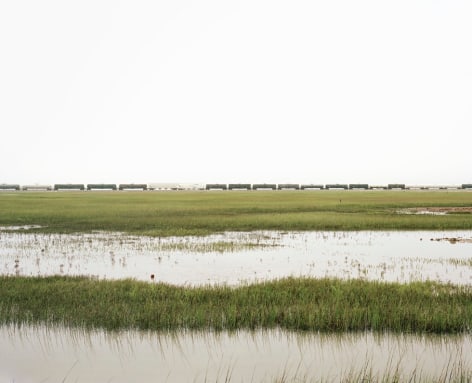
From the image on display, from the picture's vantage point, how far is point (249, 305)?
11.0m

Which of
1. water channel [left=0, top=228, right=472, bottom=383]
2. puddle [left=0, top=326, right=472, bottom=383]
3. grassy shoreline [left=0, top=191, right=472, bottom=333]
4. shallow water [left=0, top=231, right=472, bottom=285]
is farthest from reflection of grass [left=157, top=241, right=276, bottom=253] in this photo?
puddle [left=0, top=326, right=472, bottom=383]

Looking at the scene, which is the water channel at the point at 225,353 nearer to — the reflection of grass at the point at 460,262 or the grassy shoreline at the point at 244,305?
the grassy shoreline at the point at 244,305

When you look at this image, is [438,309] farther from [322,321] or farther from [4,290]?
[4,290]

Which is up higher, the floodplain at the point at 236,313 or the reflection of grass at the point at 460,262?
the reflection of grass at the point at 460,262

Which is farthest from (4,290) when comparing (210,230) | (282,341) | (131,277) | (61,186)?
(61,186)

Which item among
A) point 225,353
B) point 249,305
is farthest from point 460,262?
point 225,353

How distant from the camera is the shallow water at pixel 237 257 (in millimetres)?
15570

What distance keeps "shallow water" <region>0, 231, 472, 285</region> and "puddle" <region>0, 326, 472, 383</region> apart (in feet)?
16.3

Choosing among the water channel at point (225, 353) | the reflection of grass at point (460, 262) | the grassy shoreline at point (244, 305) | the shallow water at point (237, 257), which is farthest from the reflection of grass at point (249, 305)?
the reflection of grass at point (460, 262)

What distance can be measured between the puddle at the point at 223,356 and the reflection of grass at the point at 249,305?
1.62 feet

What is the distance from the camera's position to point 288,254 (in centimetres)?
2000

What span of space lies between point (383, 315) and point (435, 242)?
15139mm

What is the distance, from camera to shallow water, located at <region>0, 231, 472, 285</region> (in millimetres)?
15570

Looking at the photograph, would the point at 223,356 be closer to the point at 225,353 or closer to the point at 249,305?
the point at 225,353
